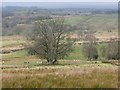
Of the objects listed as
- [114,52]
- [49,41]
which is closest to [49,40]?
[49,41]

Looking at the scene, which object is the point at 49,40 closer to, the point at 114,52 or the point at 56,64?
the point at 56,64

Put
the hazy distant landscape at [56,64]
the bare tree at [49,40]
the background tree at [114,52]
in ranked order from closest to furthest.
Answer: the hazy distant landscape at [56,64]
the bare tree at [49,40]
the background tree at [114,52]

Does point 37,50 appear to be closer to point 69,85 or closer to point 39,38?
point 39,38

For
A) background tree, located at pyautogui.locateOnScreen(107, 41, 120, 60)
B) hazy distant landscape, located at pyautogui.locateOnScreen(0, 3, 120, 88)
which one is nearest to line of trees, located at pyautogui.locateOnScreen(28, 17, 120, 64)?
hazy distant landscape, located at pyautogui.locateOnScreen(0, 3, 120, 88)

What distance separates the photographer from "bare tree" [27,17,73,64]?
2239 inches

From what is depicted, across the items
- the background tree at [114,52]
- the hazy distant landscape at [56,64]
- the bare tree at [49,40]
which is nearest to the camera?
the hazy distant landscape at [56,64]

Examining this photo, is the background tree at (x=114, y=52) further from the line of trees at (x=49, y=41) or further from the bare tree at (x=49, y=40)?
the bare tree at (x=49, y=40)

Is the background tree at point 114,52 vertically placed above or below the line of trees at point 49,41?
below

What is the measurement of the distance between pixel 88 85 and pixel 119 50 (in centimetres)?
6771

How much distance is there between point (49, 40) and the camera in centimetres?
A: 5706

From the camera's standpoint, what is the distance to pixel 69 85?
13.0m

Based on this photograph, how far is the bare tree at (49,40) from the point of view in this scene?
5688 cm

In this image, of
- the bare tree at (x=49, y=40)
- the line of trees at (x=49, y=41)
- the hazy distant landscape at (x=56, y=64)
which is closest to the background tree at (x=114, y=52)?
the hazy distant landscape at (x=56, y=64)

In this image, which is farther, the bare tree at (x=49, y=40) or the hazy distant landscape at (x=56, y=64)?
the bare tree at (x=49, y=40)
